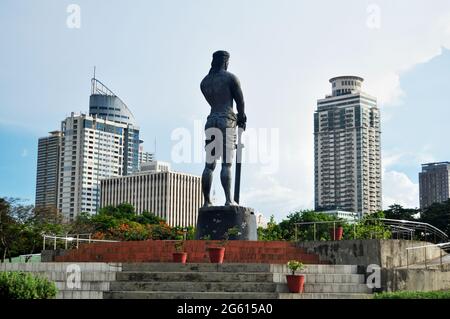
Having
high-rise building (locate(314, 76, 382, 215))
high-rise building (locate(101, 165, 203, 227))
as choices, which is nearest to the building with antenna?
high-rise building (locate(101, 165, 203, 227))

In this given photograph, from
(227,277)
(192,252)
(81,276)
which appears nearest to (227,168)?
(192,252)

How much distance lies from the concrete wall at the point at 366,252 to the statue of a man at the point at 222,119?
2.86 m

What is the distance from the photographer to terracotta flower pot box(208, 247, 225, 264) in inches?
591

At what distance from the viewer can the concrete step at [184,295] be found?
12.8m

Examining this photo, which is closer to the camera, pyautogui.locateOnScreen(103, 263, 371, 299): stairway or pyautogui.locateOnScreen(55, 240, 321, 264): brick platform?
pyautogui.locateOnScreen(103, 263, 371, 299): stairway

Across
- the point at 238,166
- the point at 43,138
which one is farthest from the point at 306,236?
the point at 43,138

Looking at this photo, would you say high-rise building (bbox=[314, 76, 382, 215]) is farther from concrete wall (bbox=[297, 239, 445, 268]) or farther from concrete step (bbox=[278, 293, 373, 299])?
concrete step (bbox=[278, 293, 373, 299])

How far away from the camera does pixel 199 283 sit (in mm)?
13414

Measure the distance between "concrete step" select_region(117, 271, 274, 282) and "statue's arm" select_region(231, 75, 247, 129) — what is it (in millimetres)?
5837

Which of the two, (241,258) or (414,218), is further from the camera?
(414,218)

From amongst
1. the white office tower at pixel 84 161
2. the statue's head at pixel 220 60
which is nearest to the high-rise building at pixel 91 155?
the white office tower at pixel 84 161

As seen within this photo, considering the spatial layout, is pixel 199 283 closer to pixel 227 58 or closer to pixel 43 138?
pixel 227 58

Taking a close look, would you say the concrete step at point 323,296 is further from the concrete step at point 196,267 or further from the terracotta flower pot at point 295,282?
the concrete step at point 196,267
